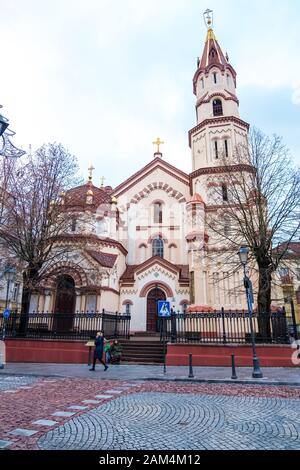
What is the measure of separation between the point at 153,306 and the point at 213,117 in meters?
18.1

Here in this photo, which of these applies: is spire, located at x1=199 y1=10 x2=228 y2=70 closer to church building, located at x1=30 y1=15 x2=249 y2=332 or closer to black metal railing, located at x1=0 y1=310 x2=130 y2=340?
church building, located at x1=30 y1=15 x2=249 y2=332

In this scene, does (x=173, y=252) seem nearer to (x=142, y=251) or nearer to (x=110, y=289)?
(x=142, y=251)

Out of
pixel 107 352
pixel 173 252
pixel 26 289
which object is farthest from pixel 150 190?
pixel 107 352

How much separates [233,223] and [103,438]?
52.2 ft

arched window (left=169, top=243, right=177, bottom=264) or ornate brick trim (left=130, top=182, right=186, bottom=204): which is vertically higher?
ornate brick trim (left=130, top=182, right=186, bottom=204)

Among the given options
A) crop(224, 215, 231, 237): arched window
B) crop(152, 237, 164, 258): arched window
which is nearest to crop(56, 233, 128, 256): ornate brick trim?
crop(152, 237, 164, 258): arched window

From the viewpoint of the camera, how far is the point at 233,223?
19.1 m

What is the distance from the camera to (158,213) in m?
29.8

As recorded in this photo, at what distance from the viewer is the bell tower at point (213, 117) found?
27234 millimetres

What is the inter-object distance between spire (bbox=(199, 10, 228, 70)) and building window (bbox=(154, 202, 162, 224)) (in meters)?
15.5

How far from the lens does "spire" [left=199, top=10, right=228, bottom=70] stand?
31.9 meters

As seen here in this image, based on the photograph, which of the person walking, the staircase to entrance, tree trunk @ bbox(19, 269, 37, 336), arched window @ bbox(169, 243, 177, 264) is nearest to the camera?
the person walking
